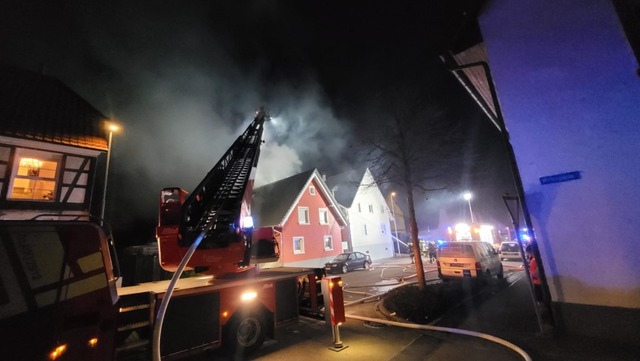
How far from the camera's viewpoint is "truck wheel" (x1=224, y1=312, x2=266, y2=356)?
201 inches

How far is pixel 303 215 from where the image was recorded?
22641 mm

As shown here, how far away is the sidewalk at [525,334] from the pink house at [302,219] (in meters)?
13.3

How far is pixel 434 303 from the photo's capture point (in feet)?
25.0

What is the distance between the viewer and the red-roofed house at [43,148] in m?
9.77

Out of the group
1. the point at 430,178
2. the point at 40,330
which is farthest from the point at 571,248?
the point at 40,330

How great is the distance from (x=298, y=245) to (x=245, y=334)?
53.1 feet

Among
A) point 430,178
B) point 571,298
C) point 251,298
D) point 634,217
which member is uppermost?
point 430,178

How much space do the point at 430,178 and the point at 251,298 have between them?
7.93m

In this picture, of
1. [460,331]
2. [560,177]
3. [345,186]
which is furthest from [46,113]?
[345,186]

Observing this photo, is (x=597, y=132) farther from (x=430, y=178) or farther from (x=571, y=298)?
(x=430, y=178)

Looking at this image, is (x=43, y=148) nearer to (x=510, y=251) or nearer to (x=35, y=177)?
(x=35, y=177)

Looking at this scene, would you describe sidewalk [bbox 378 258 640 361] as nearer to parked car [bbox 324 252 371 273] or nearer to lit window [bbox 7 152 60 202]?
parked car [bbox 324 252 371 273]

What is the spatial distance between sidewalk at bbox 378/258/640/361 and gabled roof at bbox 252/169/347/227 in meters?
14.1

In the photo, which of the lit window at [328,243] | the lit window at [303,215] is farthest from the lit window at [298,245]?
the lit window at [328,243]
